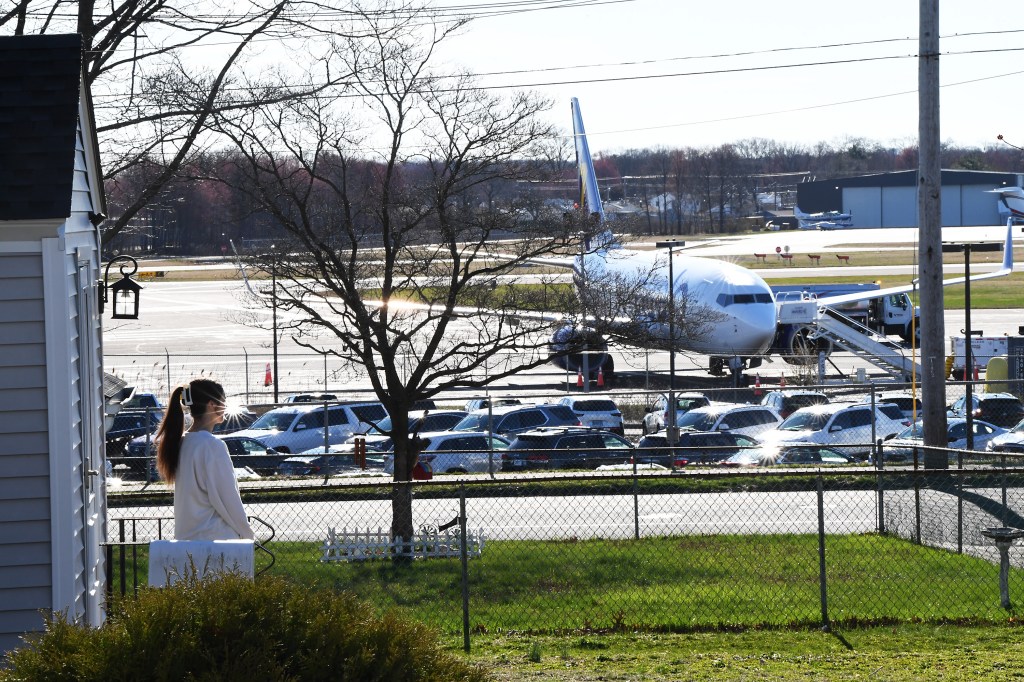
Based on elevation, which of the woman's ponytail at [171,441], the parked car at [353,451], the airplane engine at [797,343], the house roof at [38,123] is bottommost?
the parked car at [353,451]

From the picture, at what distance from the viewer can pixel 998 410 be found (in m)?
25.6

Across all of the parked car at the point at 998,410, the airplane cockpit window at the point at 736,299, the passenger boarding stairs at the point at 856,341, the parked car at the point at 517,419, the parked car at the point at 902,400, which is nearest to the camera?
the parked car at the point at 998,410

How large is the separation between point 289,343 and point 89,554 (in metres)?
44.9

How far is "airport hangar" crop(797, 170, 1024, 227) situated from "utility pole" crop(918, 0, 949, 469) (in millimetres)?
84040

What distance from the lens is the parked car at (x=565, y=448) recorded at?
68.7ft

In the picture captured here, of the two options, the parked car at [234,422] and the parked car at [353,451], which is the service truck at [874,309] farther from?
the parked car at [353,451]

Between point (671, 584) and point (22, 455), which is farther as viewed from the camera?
point (671, 584)

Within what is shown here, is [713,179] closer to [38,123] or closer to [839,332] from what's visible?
[839,332]

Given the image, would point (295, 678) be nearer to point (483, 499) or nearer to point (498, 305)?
point (498, 305)

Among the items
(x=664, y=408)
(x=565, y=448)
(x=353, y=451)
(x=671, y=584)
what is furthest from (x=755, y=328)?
(x=671, y=584)

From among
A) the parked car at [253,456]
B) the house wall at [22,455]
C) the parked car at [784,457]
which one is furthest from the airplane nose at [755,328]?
the house wall at [22,455]

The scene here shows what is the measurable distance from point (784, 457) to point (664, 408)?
282 inches

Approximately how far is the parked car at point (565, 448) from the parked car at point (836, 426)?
133 inches

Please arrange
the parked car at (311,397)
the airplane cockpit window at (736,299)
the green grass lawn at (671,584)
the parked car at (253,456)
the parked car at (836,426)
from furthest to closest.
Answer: the airplane cockpit window at (736,299) → the parked car at (311,397) → the parked car at (836,426) → the parked car at (253,456) → the green grass lawn at (671,584)
